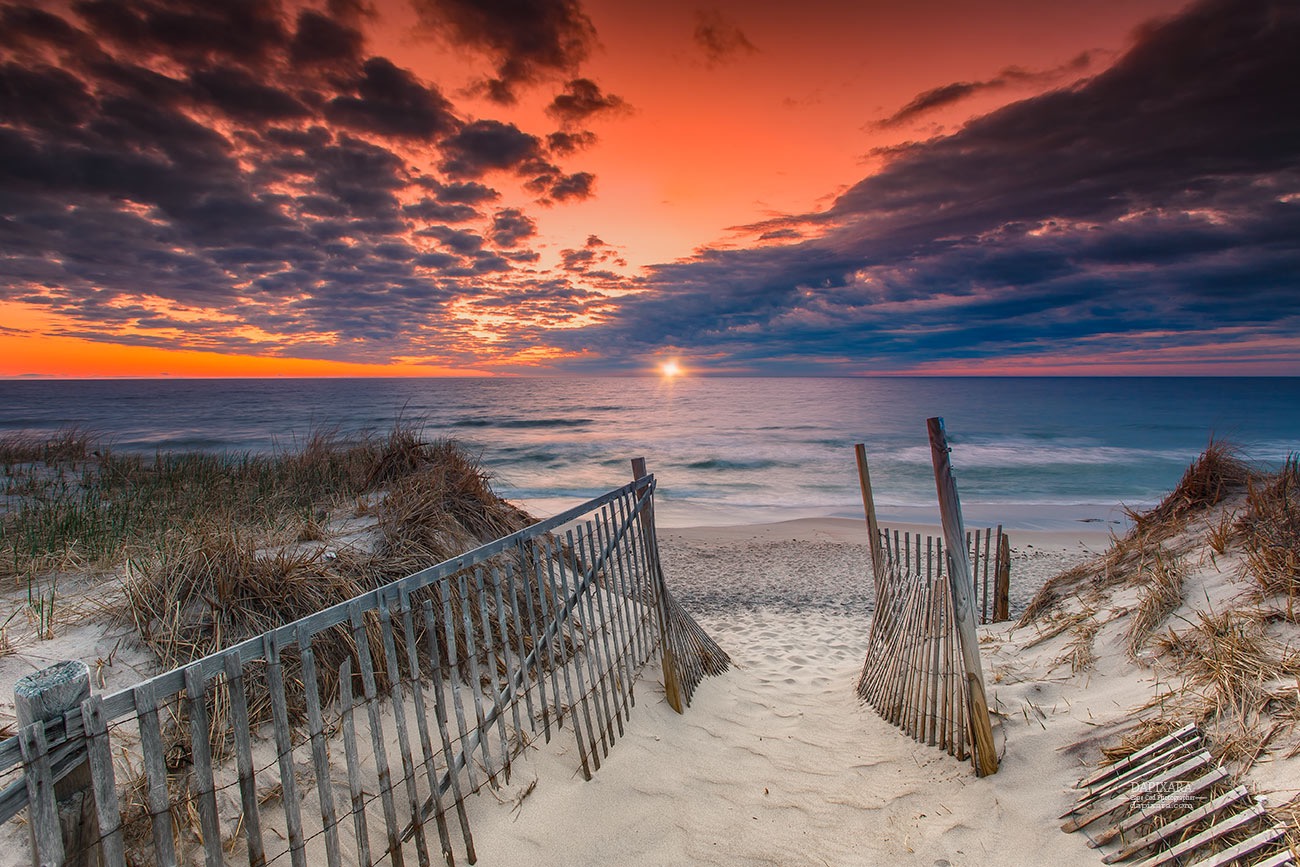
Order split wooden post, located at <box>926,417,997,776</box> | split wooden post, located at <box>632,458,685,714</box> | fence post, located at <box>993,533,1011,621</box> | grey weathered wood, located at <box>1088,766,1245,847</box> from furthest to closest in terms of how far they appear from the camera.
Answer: fence post, located at <box>993,533,1011,621</box> → split wooden post, located at <box>632,458,685,714</box> → split wooden post, located at <box>926,417,997,776</box> → grey weathered wood, located at <box>1088,766,1245,847</box>

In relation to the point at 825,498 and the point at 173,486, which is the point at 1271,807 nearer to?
the point at 173,486

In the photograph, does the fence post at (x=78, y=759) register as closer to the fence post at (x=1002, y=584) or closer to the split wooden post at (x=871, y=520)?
the split wooden post at (x=871, y=520)

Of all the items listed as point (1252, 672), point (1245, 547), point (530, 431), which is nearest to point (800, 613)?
point (1245, 547)

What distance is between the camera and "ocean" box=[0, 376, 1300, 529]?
18.7 metres

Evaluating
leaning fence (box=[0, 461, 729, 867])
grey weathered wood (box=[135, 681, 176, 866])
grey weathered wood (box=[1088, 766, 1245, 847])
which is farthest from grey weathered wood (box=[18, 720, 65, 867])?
grey weathered wood (box=[1088, 766, 1245, 847])

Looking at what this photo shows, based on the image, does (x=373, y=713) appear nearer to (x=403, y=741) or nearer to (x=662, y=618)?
(x=403, y=741)

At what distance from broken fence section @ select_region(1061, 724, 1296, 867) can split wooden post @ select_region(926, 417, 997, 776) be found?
54 cm

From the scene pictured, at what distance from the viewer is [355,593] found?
175 inches

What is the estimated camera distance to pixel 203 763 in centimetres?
196

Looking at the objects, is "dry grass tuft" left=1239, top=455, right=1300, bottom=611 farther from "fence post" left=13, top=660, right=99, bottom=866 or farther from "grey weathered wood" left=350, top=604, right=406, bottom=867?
"fence post" left=13, top=660, right=99, bottom=866

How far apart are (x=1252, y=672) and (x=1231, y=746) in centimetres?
65

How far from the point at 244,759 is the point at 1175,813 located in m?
3.77

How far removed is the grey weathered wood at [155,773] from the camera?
178 cm

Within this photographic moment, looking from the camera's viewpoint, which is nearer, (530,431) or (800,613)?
(800,613)
